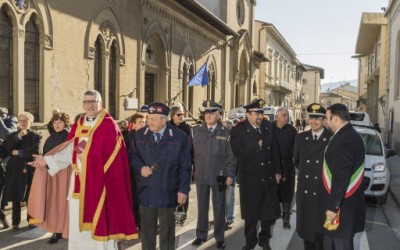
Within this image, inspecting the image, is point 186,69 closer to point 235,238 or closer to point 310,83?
point 235,238

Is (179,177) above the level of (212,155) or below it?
below

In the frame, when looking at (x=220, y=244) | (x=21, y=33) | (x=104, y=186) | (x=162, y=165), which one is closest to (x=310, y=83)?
(x=21, y=33)

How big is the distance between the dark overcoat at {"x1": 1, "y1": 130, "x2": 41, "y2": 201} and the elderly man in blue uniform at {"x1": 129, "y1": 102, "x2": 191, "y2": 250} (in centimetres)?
305

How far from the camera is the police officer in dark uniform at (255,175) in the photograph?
6.23 metres

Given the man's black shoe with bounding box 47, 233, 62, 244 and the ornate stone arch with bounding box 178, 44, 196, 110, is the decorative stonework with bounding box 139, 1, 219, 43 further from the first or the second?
the man's black shoe with bounding box 47, 233, 62, 244

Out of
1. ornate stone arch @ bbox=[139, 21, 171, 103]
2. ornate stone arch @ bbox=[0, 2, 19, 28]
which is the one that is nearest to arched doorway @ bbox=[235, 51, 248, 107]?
ornate stone arch @ bbox=[139, 21, 171, 103]

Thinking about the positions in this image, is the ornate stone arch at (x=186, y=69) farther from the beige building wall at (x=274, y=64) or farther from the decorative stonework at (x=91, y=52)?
the beige building wall at (x=274, y=64)

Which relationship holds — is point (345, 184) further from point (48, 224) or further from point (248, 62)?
point (248, 62)

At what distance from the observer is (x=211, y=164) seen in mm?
6711

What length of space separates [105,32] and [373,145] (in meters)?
8.95

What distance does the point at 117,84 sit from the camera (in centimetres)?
1534

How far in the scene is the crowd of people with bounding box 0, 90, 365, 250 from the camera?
15.1ft

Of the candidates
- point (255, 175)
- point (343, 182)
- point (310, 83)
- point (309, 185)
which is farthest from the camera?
point (310, 83)

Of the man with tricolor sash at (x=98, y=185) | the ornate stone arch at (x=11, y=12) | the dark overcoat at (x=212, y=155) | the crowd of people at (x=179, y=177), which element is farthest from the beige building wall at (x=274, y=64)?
the man with tricolor sash at (x=98, y=185)
